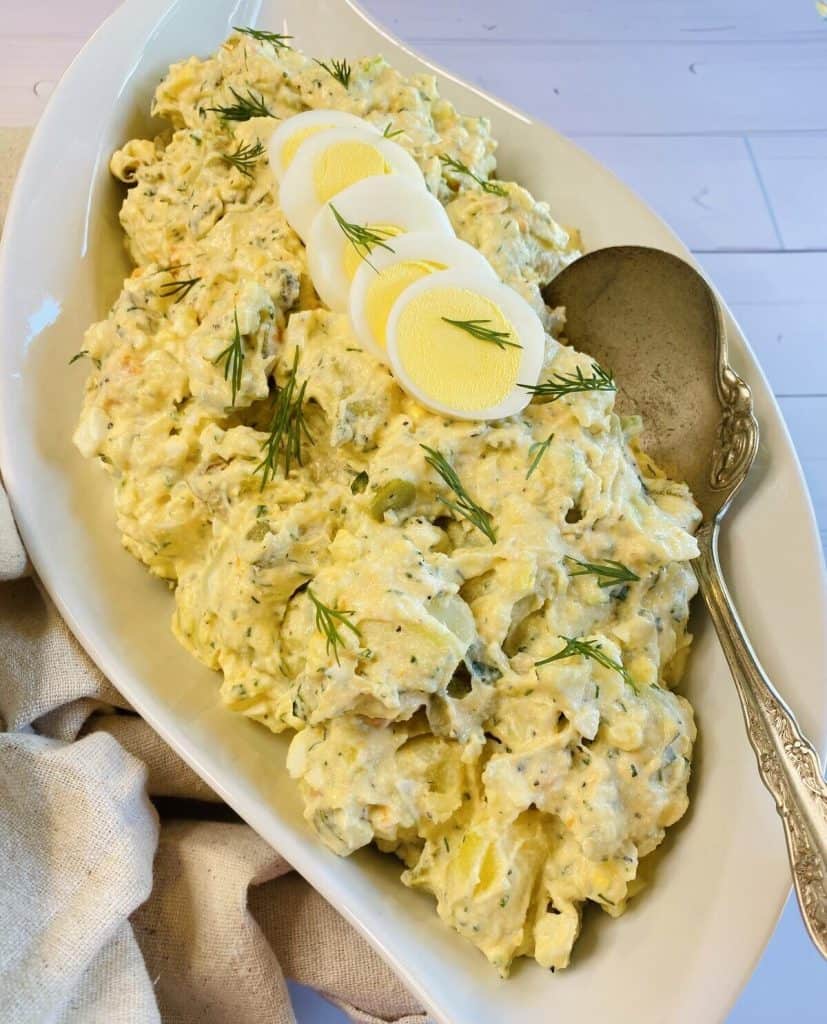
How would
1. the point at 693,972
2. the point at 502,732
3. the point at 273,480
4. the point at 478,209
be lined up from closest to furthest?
the point at 693,972, the point at 502,732, the point at 273,480, the point at 478,209

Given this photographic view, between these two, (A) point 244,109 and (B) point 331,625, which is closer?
(B) point 331,625

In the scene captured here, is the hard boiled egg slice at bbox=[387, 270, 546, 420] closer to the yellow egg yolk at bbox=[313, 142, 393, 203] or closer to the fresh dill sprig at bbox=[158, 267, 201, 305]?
the yellow egg yolk at bbox=[313, 142, 393, 203]

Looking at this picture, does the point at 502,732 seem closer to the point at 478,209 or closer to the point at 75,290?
the point at 478,209

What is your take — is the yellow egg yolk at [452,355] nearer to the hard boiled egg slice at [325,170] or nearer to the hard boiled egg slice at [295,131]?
the hard boiled egg slice at [325,170]

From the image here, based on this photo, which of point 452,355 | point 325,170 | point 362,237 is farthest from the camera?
point 325,170

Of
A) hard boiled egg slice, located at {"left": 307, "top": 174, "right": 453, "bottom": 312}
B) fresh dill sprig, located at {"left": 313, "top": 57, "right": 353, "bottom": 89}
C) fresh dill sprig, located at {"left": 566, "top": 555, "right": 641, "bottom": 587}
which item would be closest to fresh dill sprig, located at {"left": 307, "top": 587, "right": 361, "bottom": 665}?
fresh dill sprig, located at {"left": 566, "top": 555, "right": 641, "bottom": 587}

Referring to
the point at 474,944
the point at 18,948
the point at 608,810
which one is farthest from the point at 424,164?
the point at 18,948

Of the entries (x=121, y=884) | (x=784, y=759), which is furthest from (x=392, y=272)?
(x=121, y=884)

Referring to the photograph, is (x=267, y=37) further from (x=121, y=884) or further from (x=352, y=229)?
(x=121, y=884)
